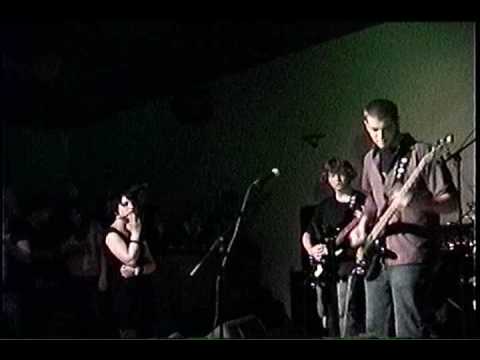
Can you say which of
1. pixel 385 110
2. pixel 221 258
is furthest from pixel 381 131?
pixel 221 258

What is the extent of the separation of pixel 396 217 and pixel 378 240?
0.08 meters

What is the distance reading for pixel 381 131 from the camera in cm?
368

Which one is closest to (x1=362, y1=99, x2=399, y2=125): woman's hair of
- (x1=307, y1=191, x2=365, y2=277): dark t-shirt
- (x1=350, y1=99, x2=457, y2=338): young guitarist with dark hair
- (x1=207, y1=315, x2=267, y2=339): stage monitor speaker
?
(x1=350, y1=99, x2=457, y2=338): young guitarist with dark hair

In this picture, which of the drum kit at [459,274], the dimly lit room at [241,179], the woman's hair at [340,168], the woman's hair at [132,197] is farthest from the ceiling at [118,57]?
the drum kit at [459,274]

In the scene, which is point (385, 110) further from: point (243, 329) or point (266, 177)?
point (243, 329)

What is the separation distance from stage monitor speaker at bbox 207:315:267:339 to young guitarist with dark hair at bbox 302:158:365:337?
0.56 ft

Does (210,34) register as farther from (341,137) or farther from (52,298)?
(52,298)

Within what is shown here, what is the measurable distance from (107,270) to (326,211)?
60 cm

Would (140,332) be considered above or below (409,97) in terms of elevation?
below

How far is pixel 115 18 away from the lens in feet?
12.0

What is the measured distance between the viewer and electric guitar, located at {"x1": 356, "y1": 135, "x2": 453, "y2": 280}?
3.68m

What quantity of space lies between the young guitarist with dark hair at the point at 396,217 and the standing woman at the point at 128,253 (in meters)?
0.57
